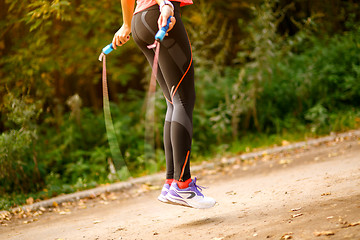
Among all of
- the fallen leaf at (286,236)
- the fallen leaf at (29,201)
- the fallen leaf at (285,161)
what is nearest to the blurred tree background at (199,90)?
the fallen leaf at (29,201)

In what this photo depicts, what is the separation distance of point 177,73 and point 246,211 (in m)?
1.23

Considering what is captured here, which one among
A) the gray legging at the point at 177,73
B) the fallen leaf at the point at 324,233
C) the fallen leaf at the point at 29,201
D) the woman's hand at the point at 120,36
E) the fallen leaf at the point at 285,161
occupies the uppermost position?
the woman's hand at the point at 120,36

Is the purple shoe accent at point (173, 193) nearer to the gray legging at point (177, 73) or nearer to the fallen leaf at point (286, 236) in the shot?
the gray legging at point (177, 73)

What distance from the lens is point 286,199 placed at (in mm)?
3424

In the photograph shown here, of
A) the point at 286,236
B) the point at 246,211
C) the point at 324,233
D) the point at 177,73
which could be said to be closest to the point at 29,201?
the point at 246,211

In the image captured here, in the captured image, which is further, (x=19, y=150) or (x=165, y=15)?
(x=19, y=150)

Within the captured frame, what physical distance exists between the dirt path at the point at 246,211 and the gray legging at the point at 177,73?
502mm

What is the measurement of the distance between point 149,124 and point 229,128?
5.22 ft

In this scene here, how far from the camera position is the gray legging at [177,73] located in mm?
2963

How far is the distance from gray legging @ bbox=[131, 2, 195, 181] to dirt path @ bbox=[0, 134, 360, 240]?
502 millimetres

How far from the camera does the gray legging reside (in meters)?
2.96

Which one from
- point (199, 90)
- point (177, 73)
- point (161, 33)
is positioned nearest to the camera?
point (161, 33)

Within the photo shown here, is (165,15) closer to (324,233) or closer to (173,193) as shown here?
(173,193)

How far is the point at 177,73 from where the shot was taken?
9.80 feet
